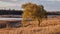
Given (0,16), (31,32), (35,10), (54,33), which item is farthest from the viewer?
(0,16)

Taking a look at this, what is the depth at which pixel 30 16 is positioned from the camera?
1492 inches

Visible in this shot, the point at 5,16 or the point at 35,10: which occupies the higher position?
the point at 35,10

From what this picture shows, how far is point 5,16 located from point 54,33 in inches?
2154

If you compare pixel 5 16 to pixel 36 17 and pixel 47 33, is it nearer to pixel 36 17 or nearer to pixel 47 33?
pixel 36 17

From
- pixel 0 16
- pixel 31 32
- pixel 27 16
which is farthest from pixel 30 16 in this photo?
pixel 0 16

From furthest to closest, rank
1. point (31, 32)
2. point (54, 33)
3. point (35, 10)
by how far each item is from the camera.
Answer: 1. point (35, 10)
2. point (31, 32)
3. point (54, 33)

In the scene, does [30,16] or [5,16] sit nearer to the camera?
[30,16]

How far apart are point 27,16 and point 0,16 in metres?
43.2

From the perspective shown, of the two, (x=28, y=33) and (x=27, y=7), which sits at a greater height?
(x=27, y=7)

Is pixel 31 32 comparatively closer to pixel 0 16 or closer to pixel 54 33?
pixel 54 33

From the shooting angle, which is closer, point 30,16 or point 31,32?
point 31,32

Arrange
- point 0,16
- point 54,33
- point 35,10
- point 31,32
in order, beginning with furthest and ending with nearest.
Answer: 1. point 0,16
2. point 35,10
3. point 31,32
4. point 54,33

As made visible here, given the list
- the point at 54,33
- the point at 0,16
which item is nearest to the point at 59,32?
the point at 54,33

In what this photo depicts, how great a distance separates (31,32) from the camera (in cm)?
2931
